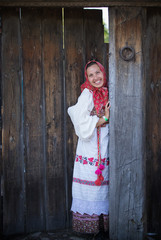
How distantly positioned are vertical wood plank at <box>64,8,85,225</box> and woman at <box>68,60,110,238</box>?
17 cm

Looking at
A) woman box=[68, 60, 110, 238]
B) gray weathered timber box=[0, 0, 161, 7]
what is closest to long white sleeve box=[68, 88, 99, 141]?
woman box=[68, 60, 110, 238]

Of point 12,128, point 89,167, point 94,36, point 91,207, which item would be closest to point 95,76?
point 94,36

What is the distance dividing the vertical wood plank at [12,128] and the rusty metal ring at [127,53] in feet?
3.61

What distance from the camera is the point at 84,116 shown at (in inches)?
98.7

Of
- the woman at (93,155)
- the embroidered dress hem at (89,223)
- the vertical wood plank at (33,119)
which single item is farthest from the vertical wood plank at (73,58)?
the embroidered dress hem at (89,223)

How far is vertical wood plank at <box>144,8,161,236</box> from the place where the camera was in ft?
8.79

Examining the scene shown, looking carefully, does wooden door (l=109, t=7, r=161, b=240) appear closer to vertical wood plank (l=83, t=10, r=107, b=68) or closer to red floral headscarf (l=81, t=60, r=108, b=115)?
red floral headscarf (l=81, t=60, r=108, b=115)

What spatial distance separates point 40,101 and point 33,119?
8.1 inches

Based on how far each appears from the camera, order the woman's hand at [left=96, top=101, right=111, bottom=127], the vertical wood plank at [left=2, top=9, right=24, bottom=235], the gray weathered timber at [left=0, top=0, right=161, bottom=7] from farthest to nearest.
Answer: the vertical wood plank at [left=2, top=9, right=24, bottom=235]
the woman's hand at [left=96, top=101, right=111, bottom=127]
the gray weathered timber at [left=0, top=0, right=161, bottom=7]

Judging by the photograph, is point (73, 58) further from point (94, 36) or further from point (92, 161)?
point (92, 161)

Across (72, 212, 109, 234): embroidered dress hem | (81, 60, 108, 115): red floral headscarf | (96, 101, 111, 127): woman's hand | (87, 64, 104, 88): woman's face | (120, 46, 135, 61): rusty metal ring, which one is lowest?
(72, 212, 109, 234): embroidered dress hem

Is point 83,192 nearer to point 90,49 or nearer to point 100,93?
point 100,93

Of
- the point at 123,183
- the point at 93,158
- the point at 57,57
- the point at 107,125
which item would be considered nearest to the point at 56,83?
the point at 57,57

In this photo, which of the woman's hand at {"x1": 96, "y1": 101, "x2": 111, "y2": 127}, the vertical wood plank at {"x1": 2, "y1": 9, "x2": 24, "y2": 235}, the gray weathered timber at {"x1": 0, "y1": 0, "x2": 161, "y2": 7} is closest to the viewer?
the gray weathered timber at {"x1": 0, "y1": 0, "x2": 161, "y2": 7}
